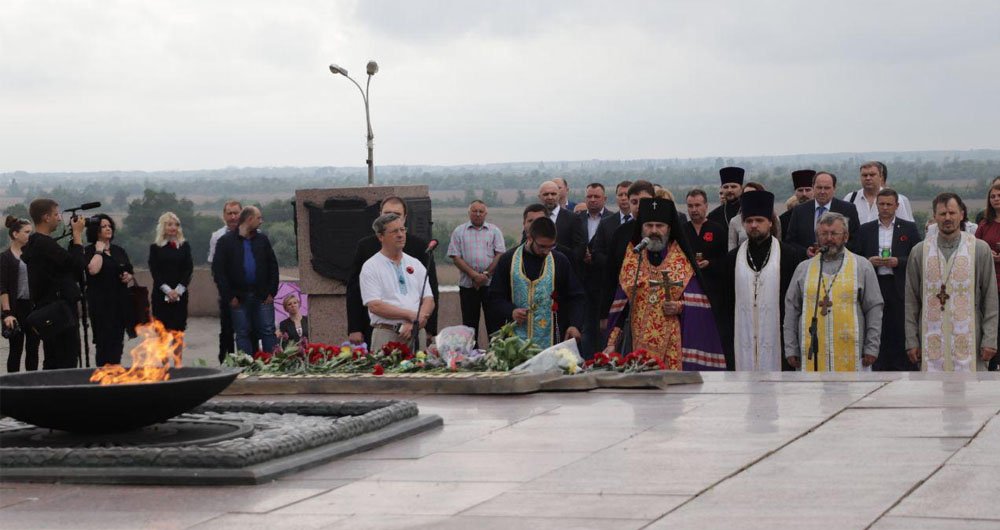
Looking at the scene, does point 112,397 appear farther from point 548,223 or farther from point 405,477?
point 548,223

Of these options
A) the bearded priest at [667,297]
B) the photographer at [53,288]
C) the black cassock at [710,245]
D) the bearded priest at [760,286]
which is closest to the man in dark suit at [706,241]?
the black cassock at [710,245]

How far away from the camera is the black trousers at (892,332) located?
520 inches

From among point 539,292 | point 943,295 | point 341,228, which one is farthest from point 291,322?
A: point 943,295

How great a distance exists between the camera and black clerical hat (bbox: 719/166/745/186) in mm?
14273

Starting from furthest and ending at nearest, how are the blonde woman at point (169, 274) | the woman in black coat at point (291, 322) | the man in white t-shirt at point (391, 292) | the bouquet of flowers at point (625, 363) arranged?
the blonde woman at point (169, 274)
the woman in black coat at point (291, 322)
the man in white t-shirt at point (391, 292)
the bouquet of flowers at point (625, 363)

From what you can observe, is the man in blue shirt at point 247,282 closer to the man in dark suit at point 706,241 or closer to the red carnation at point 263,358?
the red carnation at point 263,358

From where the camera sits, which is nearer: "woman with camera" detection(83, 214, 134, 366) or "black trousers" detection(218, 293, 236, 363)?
"woman with camera" detection(83, 214, 134, 366)

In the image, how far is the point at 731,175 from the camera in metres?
14.3

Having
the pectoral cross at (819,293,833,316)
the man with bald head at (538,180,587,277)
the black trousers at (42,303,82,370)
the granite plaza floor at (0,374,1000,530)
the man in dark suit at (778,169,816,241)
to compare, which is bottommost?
the granite plaza floor at (0,374,1000,530)

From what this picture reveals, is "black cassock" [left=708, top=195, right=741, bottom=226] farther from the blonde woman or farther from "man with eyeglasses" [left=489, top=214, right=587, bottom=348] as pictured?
the blonde woman

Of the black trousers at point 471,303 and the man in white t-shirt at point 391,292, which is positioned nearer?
the man in white t-shirt at point 391,292

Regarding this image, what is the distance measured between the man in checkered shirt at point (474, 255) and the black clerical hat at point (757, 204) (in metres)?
2.90

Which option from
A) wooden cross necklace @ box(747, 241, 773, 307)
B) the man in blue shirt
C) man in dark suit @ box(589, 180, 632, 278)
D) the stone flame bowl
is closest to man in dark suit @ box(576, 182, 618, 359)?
man in dark suit @ box(589, 180, 632, 278)

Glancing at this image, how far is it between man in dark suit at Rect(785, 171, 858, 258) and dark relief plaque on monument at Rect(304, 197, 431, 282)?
3.81m
